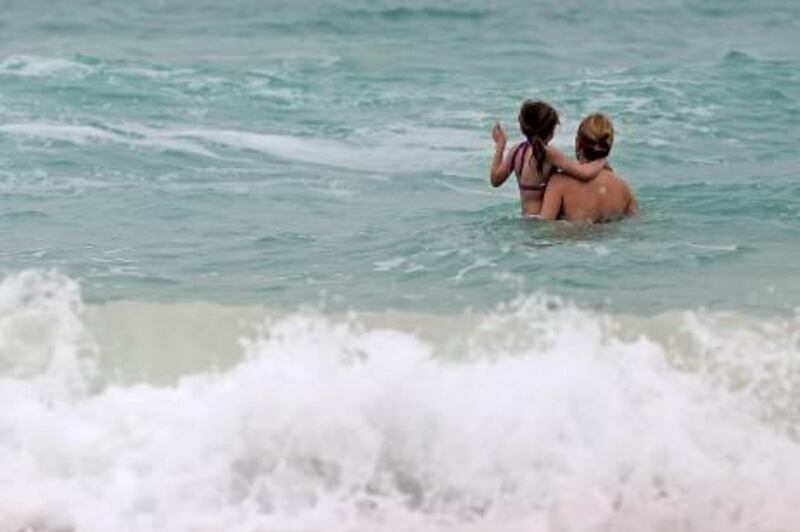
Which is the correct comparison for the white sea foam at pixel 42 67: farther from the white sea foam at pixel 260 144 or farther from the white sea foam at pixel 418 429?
the white sea foam at pixel 418 429

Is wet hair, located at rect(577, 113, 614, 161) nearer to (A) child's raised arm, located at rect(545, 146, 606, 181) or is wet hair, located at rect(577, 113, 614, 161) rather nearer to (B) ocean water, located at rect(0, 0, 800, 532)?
(A) child's raised arm, located at rect(545, 146, 606, 181)

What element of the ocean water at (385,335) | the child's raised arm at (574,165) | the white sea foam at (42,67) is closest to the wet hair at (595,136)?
the child's raised arm at (574,165)

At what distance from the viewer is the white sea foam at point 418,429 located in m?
5.78

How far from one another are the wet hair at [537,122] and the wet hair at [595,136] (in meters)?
0.17

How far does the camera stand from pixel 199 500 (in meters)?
5.85

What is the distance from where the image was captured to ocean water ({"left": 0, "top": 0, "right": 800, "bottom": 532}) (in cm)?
588

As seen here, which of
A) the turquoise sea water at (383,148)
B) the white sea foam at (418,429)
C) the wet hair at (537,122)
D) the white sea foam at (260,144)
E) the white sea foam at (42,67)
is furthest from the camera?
the white sea foam at (42,67)

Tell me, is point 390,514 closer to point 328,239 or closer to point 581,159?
point 581,159

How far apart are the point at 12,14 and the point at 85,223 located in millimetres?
16621

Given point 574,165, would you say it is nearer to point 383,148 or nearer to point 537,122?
point 537,122

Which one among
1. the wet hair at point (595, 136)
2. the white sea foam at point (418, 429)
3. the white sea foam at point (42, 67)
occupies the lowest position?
the white sea foam at point (418, 429)

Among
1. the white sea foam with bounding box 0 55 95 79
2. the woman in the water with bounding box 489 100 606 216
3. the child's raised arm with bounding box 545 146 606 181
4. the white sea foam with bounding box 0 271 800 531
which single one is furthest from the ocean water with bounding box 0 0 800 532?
the white sea foam with bounding box 0 55 95 79

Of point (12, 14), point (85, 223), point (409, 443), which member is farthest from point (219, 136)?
point (12, 14)

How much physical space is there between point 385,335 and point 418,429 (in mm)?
723
